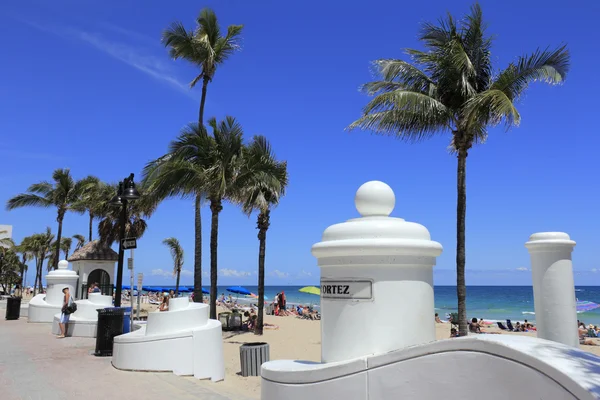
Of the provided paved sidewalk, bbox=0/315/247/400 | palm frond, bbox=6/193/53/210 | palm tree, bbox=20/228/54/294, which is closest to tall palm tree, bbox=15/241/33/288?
palm tree, bbox=20/228/54/294

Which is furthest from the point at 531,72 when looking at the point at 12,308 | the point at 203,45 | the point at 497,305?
the point at 497,305

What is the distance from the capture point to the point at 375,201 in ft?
13.2

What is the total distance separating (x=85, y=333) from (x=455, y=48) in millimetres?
13089

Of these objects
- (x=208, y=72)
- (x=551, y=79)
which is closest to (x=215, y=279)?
(x=208, y=72)

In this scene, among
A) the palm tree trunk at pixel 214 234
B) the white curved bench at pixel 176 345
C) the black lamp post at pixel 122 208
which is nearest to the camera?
the white curved bench at pixel 176 345

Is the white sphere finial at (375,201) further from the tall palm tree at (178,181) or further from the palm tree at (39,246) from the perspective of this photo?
the palm tree at (39,246)

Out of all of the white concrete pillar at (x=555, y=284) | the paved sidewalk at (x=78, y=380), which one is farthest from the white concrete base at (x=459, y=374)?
the paved sidewalk at (x=78, y=380)

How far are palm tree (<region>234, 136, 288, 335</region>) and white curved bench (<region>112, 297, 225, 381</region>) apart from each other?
30.0 feet

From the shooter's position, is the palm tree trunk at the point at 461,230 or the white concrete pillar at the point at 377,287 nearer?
the white concrete pillar at the point at 377,287

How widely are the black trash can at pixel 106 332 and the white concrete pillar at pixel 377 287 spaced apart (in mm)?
7709

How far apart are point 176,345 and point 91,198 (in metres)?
26.4

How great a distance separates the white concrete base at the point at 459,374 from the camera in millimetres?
2373

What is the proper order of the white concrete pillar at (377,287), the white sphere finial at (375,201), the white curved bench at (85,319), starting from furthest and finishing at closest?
the white curved bench at (85,319) → the white sphere finial at (375,201) → the white concrete pillar at (377,287)

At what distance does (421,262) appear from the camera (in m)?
3.74
